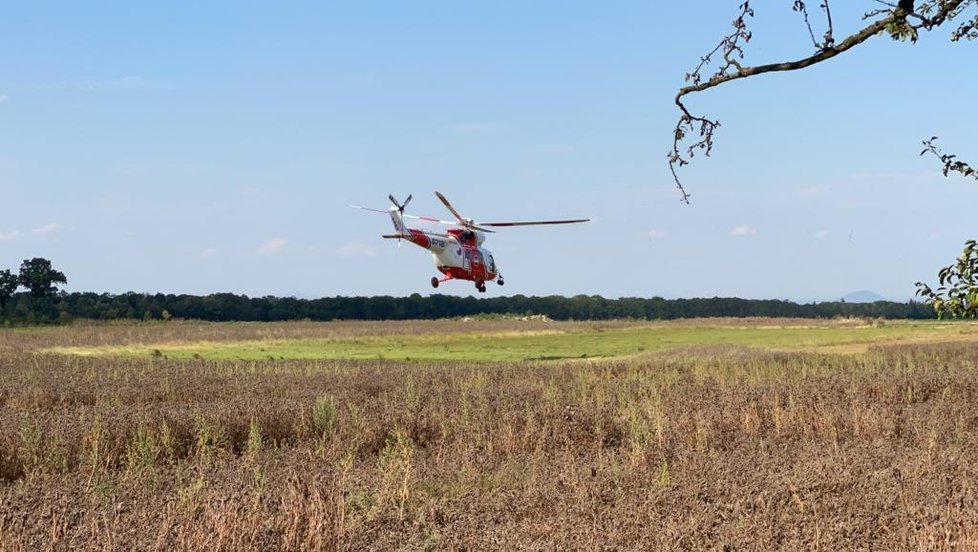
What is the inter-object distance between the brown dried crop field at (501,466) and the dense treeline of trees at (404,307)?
7842 cm

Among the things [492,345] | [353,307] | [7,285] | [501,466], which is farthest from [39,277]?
[501,466]

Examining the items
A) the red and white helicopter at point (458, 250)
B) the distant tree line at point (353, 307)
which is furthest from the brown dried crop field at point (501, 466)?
the distant tree line at point (353, 307)

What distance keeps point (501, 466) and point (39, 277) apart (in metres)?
100

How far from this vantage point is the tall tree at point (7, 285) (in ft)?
317

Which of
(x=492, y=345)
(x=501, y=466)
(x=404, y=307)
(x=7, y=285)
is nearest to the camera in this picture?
(x=501, y=466)

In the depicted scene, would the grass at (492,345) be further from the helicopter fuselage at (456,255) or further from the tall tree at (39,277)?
the tall tree at (39,277)

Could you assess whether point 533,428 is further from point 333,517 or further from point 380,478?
point 333,517

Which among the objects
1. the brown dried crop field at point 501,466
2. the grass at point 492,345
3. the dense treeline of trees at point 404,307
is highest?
the dense treeline of trees at point 404,307

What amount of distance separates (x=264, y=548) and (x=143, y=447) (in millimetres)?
4301

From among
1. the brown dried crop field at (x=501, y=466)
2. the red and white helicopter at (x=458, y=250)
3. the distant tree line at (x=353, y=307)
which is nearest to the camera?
the brown dried crop field at (x=501, y=466)

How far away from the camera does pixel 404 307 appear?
111500 mm

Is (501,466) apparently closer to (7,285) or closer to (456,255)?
(456,255)

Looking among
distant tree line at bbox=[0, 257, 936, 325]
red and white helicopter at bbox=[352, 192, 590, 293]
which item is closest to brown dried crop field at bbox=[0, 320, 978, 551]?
red and white helicopter at bbox=[352, 192, 590, 293]

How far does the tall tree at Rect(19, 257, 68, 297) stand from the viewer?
3937 inches
